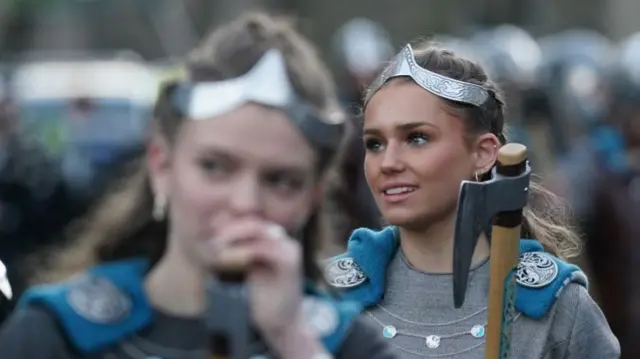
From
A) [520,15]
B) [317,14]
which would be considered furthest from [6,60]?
[520,15]

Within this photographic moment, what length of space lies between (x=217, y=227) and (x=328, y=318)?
30 cm

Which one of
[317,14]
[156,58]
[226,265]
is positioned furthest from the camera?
[317,14]

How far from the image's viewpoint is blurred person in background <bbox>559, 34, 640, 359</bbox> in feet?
31.3

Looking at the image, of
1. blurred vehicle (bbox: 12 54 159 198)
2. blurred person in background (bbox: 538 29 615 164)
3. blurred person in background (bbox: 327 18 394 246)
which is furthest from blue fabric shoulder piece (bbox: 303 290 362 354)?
blurred person in background (bbox: 538 29 615 164)

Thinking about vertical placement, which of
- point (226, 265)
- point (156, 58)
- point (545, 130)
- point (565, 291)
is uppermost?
point (226, 265)

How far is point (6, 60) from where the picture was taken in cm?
Result: 3089

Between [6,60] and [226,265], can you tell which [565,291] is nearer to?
[226,265]

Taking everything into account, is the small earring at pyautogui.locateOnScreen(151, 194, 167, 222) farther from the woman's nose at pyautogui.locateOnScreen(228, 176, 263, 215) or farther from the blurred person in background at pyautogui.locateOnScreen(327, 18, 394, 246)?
the blurred person in background at pyautogui.locateOnScreen(327, 18, 394, 246)

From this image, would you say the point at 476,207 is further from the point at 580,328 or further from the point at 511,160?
the point at 580,328

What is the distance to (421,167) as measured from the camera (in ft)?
15.0

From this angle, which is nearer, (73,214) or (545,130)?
(73,214)

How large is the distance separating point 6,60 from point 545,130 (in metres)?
16.2

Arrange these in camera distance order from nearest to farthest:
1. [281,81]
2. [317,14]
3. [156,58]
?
[281,81]
[156,58]
[317,14]

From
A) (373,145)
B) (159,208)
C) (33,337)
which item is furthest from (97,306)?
(373,145)
